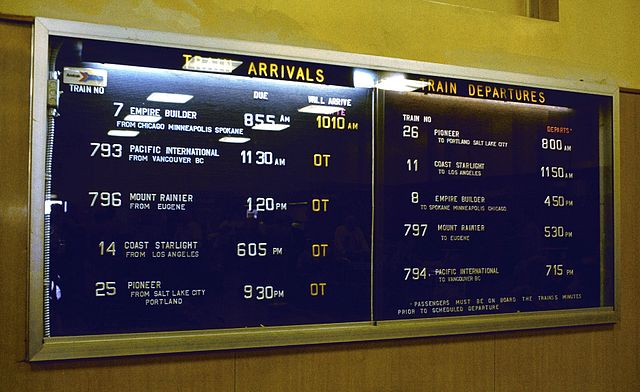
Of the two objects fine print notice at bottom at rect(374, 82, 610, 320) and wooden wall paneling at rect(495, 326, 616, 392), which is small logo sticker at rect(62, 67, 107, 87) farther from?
wooden wall paneling at rect(495, 326, 616, 392)

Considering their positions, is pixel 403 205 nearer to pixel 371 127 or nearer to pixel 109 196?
pixel 371 127

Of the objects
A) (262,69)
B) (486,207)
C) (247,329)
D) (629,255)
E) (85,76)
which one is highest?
(262,69)

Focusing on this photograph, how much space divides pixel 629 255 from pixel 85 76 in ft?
10.9

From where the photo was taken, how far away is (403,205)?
379 centimetres

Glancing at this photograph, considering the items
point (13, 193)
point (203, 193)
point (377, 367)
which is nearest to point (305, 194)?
point (203, 193)

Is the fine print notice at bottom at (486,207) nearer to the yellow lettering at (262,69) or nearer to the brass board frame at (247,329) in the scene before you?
the brass board frame at (247,329)

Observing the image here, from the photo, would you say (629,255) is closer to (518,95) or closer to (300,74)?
(518,95)

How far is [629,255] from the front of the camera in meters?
4.53

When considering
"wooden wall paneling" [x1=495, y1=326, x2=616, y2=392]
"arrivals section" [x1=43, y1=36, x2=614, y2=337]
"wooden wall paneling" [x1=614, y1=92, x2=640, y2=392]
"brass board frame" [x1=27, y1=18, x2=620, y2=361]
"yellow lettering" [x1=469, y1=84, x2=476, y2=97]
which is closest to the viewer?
"brass board frame" [x1=27, y1=18, x2=620, y2=361]

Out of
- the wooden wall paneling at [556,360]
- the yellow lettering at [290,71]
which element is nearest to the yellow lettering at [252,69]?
the yellow lettering at [290,71]

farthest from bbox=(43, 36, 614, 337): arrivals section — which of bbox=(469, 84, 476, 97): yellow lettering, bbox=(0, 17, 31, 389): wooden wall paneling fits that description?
bbox=(0, 17, 31, 389): wooden wall paneling

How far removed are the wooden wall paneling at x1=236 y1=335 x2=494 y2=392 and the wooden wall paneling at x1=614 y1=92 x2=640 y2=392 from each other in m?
1.01

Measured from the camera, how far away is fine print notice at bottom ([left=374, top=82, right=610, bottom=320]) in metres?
3.79

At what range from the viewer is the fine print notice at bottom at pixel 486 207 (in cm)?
379
